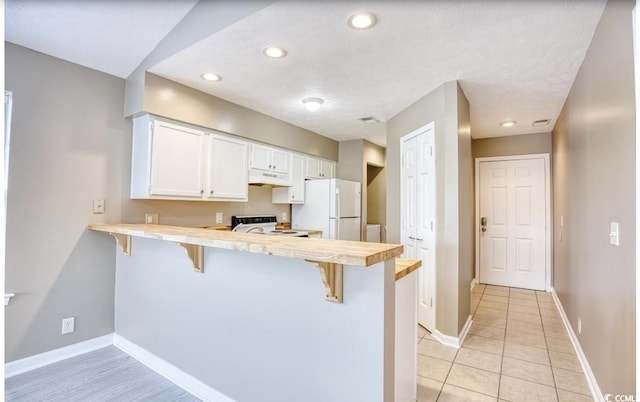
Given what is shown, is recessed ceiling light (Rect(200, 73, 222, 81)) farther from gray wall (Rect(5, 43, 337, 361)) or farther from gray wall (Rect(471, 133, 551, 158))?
gray wall (Rect(471, 133, 551, 158))

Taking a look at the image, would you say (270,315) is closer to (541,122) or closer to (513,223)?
(541,122)

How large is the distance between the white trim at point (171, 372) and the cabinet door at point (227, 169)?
4.69 ft

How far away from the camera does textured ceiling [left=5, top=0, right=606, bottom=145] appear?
1.95 m

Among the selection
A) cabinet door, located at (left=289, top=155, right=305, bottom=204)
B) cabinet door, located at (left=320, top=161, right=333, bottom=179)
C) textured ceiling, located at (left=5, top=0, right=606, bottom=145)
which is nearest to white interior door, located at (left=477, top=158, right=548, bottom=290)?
textured ceiling, located at (left=5, top=0, right=606, bottom=145)

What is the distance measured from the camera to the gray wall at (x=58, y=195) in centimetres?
242

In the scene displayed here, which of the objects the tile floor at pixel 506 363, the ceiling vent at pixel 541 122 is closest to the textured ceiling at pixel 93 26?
the tile floor at pixel 506 363

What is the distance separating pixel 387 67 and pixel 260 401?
7.91 ft

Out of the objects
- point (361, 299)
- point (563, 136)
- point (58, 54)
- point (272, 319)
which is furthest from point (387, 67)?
point (58, 54)

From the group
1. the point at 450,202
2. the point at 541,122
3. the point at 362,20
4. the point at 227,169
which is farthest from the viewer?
the point at 541,122

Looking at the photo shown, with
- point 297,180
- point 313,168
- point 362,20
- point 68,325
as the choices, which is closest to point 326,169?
point 313,168

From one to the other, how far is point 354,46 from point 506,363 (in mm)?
2598

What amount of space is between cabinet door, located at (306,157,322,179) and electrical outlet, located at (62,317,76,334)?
9.85 ft

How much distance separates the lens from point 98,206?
2785 mm

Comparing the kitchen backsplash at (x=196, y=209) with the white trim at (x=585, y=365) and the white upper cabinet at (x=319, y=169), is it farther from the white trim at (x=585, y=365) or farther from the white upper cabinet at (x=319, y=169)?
the white trim at (x=585, y=365)
